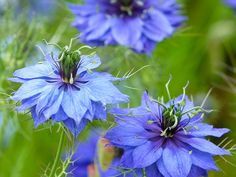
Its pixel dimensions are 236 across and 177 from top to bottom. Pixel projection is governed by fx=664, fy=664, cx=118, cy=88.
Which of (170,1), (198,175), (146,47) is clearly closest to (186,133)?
(198,175)

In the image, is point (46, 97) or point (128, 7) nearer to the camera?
point (46, 97)

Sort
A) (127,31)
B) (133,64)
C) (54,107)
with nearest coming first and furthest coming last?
(54,107) < (127,31) < (133,64)

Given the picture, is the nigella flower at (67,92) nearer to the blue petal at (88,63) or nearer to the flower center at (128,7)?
the blue petal at (88,63)

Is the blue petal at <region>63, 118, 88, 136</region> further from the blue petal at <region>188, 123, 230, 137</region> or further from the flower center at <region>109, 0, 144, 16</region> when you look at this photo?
the flower center at <region>109, 0, 144, 16</region>

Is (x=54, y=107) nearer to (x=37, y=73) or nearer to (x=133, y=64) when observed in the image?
(x=37, y=73)

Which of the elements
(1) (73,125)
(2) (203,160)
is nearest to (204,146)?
(2) (203,160)

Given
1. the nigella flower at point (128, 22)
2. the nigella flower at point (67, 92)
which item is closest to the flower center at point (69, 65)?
the nigella flower at point (67, 92)

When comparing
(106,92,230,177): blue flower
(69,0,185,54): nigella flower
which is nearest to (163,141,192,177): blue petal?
(106,92,230,177): blue flower

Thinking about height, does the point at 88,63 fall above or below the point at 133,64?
above
